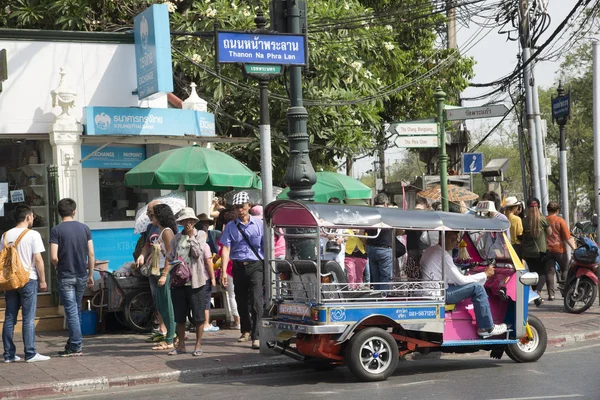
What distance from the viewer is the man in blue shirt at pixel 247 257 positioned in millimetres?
11336

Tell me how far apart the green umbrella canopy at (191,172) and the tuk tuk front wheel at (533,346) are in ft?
17.5

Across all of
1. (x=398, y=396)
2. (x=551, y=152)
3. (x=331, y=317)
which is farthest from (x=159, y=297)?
(x=551, y=152)

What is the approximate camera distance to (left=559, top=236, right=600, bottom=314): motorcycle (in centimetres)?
1414

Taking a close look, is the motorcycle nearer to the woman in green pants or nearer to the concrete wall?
the woman in green pants

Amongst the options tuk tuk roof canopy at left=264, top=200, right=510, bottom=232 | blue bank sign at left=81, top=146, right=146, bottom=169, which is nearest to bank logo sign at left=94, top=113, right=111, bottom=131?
blue bank sign at left=81, top=146, right=146, bottom=169

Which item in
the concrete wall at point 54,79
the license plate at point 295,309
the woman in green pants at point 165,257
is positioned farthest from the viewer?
the concrete wall at point 54,79

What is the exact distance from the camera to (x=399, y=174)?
83062 mm

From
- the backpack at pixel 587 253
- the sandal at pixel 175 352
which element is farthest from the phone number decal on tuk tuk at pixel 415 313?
the backpack at pixel 587 253

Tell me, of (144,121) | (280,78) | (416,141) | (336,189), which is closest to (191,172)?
(144,121)

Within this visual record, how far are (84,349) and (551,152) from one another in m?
57.6

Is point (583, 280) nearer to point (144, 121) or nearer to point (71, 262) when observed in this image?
point (144, 121)

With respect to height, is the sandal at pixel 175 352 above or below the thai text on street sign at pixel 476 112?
below

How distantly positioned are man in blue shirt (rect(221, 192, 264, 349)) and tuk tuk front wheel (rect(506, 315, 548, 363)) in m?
3.23

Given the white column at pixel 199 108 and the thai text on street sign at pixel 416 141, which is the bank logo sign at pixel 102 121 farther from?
the thai text on street sign at pixel 416 141
